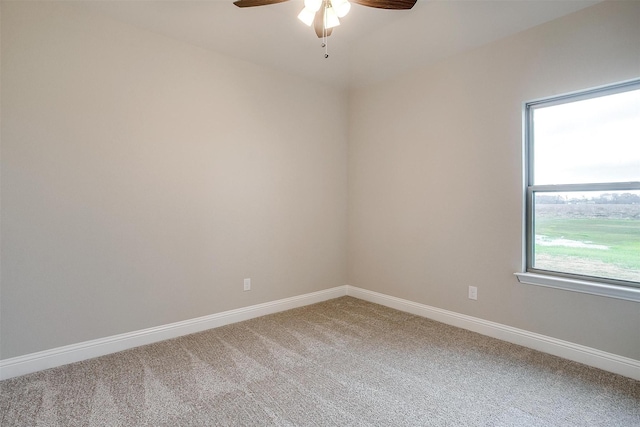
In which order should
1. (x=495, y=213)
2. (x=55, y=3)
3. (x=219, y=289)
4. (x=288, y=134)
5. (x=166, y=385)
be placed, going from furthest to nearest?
Result: 1. (x=288, y=134)
2. (x=219, y=289)
3. (x=495, y=213)
4. (x=55, y=3)
5. (x=166, y=385)

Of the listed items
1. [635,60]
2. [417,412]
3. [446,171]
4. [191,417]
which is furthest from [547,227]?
[191,417]

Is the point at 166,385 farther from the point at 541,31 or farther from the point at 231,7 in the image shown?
the point at 541,31

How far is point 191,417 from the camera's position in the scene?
1.75m

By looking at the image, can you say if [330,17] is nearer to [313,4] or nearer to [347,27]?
[313,4]

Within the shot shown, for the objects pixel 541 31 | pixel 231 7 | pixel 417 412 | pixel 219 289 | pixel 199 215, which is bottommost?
pixel 417 412

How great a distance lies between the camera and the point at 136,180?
2.64 m

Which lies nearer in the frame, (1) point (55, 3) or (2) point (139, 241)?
(1) point (55, 3)

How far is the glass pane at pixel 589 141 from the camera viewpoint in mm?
2256

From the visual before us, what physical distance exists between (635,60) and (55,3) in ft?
13.1

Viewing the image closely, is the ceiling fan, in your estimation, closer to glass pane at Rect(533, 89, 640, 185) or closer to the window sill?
glass pane at Rect(533, 89, 640, 185)

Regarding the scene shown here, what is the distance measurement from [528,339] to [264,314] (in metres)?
2.40

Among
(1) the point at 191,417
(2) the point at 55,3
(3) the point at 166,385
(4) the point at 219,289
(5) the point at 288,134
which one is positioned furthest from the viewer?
(5) the point at 288,134

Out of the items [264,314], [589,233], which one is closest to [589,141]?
[589,233]

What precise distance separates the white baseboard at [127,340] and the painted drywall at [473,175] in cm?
131
